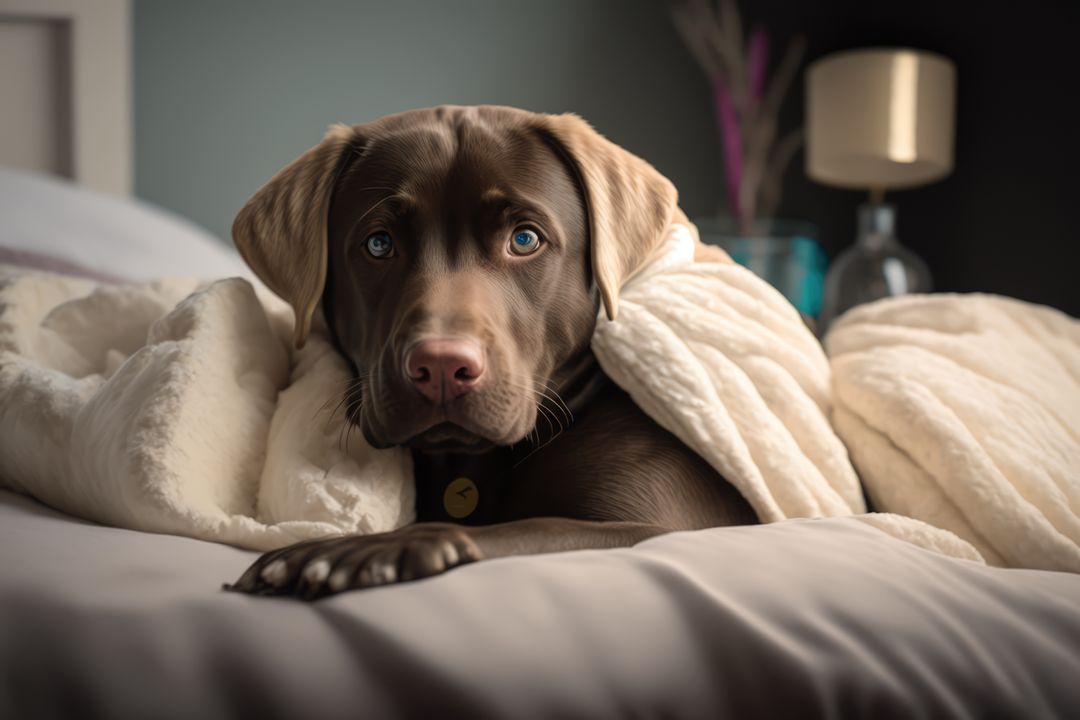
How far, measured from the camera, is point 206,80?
153 inches

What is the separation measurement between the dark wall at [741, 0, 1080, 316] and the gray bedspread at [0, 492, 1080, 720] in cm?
354

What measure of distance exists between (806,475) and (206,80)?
11.3 ft

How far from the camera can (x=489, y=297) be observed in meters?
1.26

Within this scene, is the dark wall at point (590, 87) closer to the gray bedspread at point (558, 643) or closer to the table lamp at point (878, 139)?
the table lamp at point (878, 139)

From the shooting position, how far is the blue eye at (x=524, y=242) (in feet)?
4.40

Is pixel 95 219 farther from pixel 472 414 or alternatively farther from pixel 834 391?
pixel 834 391

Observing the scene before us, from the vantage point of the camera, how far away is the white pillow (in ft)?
8.23

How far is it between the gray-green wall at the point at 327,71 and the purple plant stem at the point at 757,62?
1.64 feet

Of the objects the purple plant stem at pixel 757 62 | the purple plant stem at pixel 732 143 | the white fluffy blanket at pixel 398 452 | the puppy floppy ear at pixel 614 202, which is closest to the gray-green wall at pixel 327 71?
the purple plant stem at pixel 732 143

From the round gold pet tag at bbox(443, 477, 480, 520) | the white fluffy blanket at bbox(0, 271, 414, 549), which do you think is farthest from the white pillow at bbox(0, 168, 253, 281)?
the round gold pet tag at bbox(443, 477, 480, 520)

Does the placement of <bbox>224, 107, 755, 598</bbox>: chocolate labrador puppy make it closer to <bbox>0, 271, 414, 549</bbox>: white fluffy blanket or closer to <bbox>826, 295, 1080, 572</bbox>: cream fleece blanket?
<bbox>0, 271, 414, 549</bbox>: white fluffy blanket

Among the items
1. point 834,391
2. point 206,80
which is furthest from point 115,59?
point 834,391

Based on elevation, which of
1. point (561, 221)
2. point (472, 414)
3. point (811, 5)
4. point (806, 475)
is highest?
point (811, 5)

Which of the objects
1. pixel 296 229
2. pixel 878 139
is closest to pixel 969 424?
pixel 296 229
